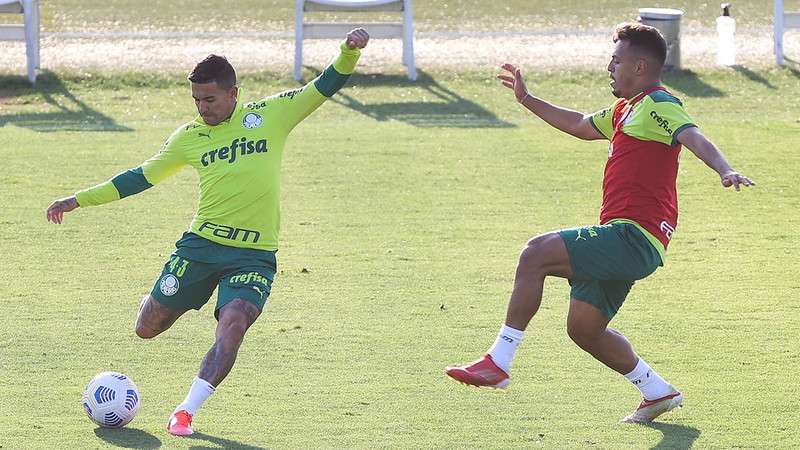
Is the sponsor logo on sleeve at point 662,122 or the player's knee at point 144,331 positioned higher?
the sponsor logo on sleeve at point 662,122

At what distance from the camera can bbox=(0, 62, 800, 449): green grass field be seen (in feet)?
24.5

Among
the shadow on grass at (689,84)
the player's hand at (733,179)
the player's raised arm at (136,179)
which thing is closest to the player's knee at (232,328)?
the player's raised arm at (136,179)

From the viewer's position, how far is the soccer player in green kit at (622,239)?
702cm

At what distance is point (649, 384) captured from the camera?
746cm

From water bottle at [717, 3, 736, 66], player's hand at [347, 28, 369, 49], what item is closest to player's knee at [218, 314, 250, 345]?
player's hand at [347, 28, 369, 49]

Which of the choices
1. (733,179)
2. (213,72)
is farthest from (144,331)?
(733,179)

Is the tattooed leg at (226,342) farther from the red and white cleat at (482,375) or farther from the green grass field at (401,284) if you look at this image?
the red and white cleat at (482,375)

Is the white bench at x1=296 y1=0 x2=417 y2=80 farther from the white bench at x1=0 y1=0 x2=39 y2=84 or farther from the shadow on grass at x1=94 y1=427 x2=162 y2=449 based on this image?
the shadow on grass at x1=94 y1=427 x2=162 y2=449

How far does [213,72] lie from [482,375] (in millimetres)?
2230

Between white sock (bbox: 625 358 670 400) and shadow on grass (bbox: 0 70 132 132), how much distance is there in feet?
31.5

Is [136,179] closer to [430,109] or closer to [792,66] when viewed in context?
[430,109]

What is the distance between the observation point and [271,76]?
60.1ft

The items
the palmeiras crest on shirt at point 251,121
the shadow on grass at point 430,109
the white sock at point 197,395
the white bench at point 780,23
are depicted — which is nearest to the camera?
the white sock at point 197,395

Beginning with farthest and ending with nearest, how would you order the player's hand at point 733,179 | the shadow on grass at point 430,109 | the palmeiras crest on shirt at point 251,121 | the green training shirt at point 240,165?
the shadow on grass at point 430,109 → the palmeiras crest on shirt at point 251,121 → the green training shirt at point 240,165 → the player's hand at point 733,179
